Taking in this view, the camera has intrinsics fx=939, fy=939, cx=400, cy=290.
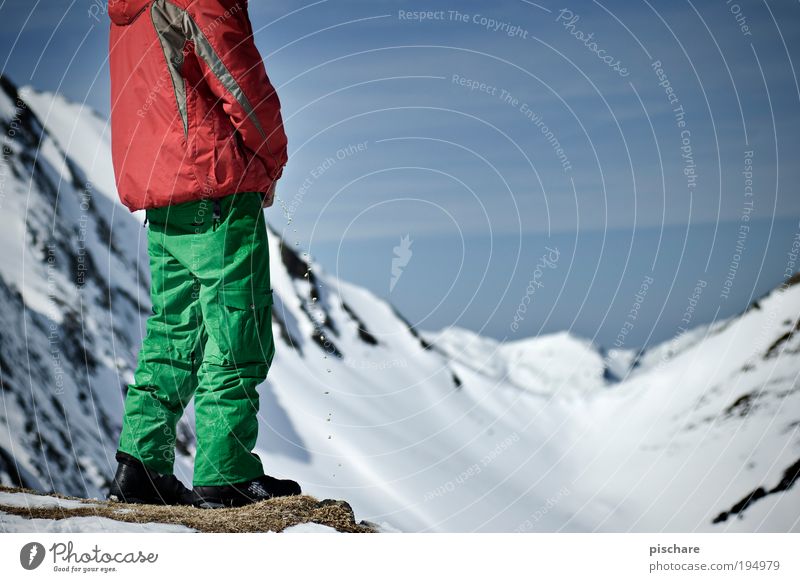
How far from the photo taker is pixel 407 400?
17.7 feet

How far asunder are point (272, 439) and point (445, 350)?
112 centimetres

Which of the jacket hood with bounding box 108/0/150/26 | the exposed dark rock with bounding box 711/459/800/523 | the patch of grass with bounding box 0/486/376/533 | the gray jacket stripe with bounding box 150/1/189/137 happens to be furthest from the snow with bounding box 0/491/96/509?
the exposed dark rock with bounding box 711/459/800/523

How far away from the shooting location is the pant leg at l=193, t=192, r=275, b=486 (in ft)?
13.3

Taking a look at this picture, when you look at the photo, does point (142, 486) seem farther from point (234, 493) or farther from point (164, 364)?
point (164, 364)

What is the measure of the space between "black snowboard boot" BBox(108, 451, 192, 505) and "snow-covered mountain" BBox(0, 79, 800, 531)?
33.3 inches

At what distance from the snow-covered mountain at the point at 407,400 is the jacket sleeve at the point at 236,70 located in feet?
4.74

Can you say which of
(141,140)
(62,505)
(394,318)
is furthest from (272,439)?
(141,140)

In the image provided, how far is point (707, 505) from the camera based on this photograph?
4.91 metres

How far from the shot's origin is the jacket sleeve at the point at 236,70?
385 cm

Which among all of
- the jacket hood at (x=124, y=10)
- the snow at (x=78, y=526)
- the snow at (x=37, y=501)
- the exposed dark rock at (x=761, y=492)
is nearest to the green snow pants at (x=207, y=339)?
the snow at (x=78, y=526)

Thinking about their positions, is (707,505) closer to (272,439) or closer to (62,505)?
(272,439)

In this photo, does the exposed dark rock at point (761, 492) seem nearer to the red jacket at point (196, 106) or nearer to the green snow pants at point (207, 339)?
the green snow pants at point (207, 339)

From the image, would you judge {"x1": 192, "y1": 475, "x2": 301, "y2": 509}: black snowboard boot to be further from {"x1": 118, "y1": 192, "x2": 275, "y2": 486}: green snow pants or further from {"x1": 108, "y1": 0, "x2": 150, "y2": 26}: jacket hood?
{"x1": 108, "y1": 0, "x2": 150, "y2": 26}: jacket hood
